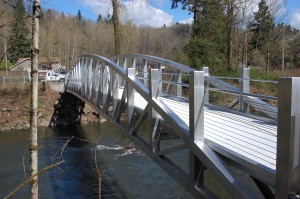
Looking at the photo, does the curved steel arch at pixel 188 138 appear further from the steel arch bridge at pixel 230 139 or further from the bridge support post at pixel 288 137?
the bridge support post at pixel 288 137

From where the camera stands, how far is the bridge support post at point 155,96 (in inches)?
283

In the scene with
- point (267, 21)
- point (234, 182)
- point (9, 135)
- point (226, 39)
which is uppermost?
point (267, 21)

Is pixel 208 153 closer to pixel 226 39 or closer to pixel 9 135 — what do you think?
pixel 9 135

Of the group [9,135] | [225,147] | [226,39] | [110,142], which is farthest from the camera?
[226,39]

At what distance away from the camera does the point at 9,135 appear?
914 inches

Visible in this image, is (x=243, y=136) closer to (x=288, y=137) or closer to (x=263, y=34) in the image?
(x=288, y=137)

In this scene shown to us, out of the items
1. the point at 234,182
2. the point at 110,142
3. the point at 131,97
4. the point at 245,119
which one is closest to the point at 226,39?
the point at 110,142

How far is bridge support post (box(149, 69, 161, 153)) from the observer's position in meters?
7.19

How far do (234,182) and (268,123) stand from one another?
6.29 feet

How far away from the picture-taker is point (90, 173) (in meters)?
14.6

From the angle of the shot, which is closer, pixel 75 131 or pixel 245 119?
pixel 245 119

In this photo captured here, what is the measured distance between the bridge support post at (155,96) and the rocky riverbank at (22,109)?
2015 cm

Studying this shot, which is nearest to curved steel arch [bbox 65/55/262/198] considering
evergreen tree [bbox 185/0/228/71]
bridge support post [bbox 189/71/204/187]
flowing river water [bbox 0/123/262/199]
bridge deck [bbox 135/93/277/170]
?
bridge support post [bbox 189/71/204/187]

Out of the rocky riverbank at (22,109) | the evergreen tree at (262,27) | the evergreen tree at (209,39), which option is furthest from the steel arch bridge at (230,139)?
the evergreen tree at (262,27)
